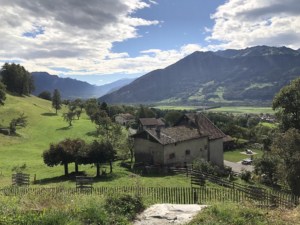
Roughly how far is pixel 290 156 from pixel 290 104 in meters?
21.7

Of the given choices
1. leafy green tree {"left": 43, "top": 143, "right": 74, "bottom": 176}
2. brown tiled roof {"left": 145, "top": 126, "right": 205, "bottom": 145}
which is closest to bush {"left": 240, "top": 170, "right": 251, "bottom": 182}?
brown tiled roof {"left": 145, "top": 126, "right": 205, "bottom": 145}

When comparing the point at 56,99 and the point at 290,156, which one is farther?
the point at 56,99

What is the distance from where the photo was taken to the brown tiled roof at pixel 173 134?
48963mm

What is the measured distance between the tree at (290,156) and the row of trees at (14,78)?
12110cm

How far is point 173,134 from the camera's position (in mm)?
51188

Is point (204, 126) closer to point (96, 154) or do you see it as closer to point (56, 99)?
point (96, 154)

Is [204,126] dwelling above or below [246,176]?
above

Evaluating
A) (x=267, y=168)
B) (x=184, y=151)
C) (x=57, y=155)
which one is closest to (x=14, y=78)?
(x=184, y=151)

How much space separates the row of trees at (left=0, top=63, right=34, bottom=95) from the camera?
130875mm

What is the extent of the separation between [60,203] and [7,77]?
13037cm

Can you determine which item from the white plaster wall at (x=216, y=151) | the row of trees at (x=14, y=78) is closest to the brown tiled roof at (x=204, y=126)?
the white plaster wall at (x=216, y=151)

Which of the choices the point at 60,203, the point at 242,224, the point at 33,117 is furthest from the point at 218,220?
the point at 33,117

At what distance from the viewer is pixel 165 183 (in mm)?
34875

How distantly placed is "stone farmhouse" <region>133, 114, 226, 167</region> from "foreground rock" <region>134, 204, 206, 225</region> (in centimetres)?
3388
